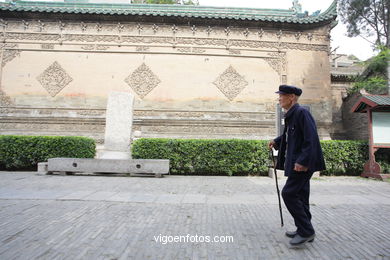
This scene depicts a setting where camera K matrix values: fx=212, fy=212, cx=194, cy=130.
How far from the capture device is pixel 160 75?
38.6ft

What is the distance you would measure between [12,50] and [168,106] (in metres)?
9.16

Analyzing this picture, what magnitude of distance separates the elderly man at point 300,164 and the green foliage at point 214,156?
15.9 ft

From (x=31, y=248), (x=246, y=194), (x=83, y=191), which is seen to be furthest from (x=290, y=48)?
(x=31, y=248)

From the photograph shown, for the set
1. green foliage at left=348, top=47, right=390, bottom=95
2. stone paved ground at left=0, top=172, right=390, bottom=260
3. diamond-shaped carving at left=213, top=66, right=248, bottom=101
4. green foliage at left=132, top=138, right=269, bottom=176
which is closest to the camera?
→ stone paved ground at left=0, top=172, right=390, bottom=260

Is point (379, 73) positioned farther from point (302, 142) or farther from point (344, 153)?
point (302, 142)

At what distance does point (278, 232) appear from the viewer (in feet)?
8.72

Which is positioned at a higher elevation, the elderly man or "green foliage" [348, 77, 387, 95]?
"green foliage" [348, 77, 387, 95]

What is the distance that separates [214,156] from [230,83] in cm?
586

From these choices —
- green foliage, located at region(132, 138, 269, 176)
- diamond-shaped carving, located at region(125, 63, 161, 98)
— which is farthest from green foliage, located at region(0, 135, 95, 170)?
diamond-shaped carving, located at region(125, 63, 161, 98)

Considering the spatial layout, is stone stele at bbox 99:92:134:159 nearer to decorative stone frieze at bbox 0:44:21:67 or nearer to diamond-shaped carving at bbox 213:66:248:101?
diamond-shaped carving at bbox 213:66:248:101

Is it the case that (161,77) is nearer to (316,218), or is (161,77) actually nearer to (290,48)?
(290,48)

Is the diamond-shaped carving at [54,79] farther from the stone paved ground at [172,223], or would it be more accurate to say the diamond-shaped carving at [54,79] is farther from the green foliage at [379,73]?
the green foliage at [379,73]

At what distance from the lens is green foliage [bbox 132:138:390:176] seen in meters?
7.31

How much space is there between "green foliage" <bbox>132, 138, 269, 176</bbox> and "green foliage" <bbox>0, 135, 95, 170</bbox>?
10.5 feet
